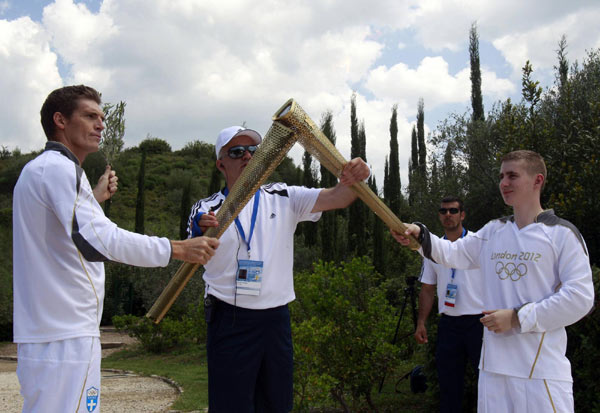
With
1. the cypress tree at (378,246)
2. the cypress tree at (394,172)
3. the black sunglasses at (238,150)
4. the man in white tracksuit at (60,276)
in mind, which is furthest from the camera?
the cypress tree at (394,172)

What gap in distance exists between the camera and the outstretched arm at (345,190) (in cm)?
326

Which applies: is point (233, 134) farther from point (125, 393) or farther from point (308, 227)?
point (308, 227)

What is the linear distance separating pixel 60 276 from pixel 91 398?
1.96 ft

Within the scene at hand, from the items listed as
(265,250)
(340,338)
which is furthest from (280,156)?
(340,338)

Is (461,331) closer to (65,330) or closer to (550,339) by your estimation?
(550,339)

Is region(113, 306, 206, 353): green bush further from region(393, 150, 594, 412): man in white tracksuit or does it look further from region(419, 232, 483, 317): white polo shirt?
region(393, 150, 594, 412): man in white tracksuit

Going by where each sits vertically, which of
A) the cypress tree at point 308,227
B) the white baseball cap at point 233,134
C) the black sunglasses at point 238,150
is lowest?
the black sunglasses at point 238,150

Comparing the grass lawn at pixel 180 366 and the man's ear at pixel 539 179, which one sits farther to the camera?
the grass lawn at pixel 180 366

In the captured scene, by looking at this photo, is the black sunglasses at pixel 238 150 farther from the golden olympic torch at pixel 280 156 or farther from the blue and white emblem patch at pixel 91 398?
the blue and white emblem patch at pixel 91 398

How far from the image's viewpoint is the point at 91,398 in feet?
8.20

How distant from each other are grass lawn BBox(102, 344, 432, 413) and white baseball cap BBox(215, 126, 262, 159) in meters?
4.09

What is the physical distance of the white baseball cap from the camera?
364cm

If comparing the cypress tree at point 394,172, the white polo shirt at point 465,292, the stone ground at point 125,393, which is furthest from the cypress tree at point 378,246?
the white polo shirt at point 465,292

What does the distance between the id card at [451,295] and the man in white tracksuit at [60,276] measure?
10.6ft
